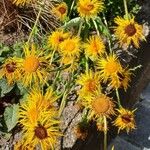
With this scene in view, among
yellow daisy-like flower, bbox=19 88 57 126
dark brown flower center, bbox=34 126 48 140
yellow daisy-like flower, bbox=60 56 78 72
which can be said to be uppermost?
yellow daisy-like flower, bbox=60 56 78 72

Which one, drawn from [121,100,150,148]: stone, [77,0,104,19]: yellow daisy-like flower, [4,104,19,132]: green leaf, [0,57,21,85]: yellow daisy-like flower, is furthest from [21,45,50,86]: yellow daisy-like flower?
[121,100,150,148]: stone

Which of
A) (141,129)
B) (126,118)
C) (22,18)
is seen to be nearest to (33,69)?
(126,118)

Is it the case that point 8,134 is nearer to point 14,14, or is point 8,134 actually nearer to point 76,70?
point 76,70

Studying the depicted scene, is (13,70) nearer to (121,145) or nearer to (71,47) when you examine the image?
(71,47)

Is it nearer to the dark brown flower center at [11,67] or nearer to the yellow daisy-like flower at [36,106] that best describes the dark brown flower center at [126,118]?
the yellow daisy-like flower at [36,106]

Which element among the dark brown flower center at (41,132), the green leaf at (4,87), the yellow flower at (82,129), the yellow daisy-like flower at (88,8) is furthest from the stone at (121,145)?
the dark brown flower center at (41,132)

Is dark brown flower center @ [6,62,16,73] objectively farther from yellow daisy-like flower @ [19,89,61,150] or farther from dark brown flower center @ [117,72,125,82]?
dark brown flower center @ [117,72,125,82]

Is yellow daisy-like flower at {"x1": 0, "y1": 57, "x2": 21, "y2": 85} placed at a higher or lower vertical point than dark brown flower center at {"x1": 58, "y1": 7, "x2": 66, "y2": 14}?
lower
